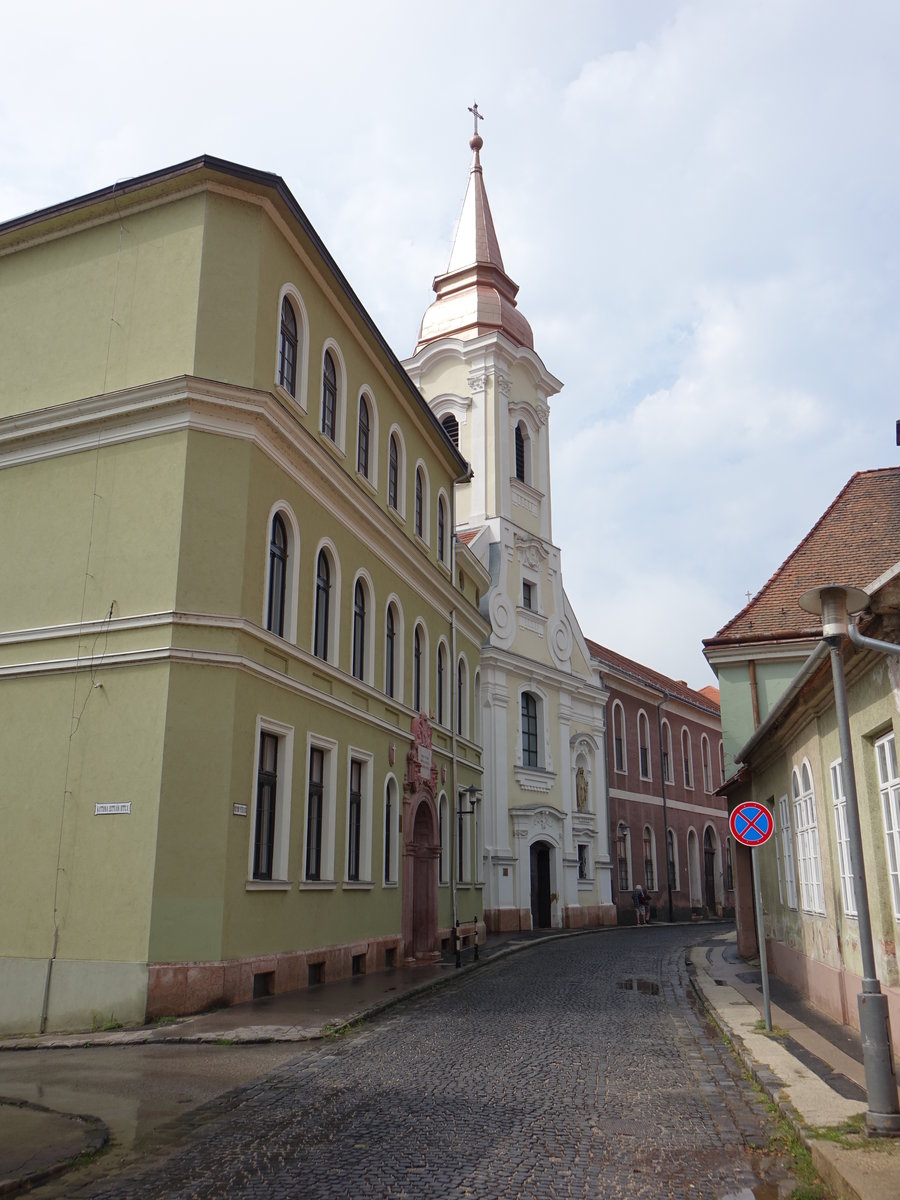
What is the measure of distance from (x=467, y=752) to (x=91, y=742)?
1474 cm

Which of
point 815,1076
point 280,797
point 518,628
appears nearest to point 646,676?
point 518,628

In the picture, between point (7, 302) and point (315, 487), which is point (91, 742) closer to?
point (315, 487)

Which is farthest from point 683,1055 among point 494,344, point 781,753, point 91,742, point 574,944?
point 494,344

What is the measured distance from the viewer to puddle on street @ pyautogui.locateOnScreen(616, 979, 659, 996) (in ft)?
57.8

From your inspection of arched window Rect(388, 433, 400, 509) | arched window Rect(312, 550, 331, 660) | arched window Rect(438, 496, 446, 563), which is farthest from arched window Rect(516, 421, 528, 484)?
arched window Rect(312, 550, 331, 660)

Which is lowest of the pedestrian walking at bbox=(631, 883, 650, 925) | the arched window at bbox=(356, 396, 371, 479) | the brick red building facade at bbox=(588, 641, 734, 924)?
the pedestrian walking at bbox=(631, 883, 650, 925)

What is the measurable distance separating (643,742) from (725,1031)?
36066 millimetres

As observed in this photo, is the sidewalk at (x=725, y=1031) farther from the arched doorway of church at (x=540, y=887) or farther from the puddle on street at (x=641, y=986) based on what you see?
the arched doorway of church at (x=540, y=887)

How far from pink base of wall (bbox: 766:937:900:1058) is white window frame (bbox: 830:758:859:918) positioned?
844 millimetres

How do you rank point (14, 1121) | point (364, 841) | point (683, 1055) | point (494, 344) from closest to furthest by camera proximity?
point (14, 1121) < point (683, 1055) < point (364, 841) < point (494, 344)

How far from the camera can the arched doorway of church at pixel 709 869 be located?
53.0 m

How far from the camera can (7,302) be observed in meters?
18.5

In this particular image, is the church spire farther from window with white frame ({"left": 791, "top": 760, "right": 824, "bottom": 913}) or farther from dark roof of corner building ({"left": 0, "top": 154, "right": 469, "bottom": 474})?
window with white frame ({"left": 791, "top": 760, "right": 824, "bottom": 913})

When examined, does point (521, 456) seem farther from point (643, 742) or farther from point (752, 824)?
point (752, 824)
